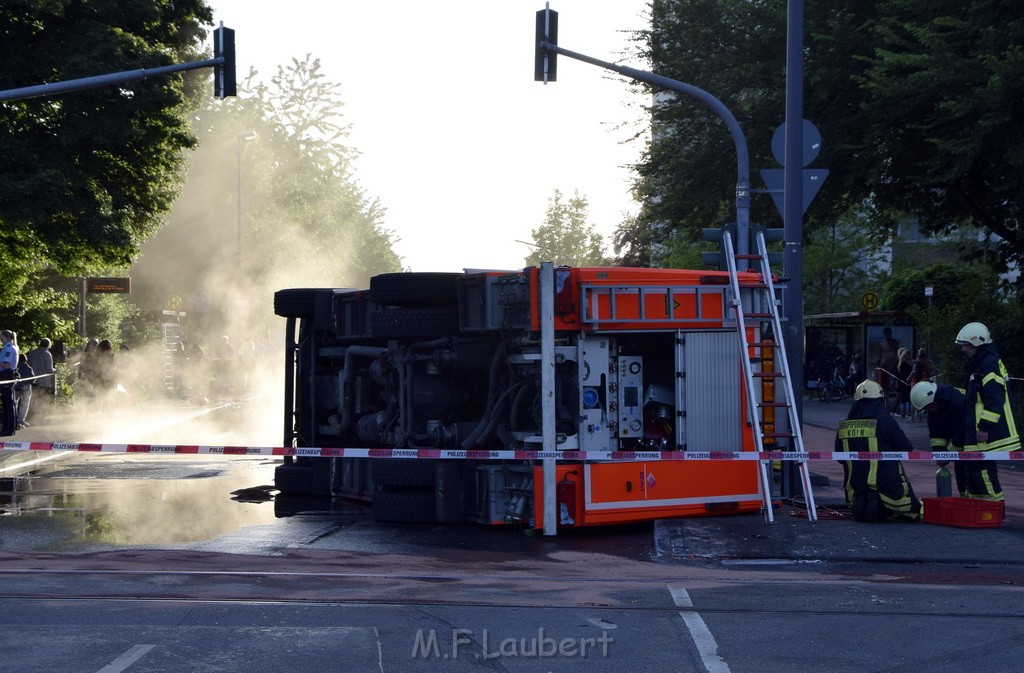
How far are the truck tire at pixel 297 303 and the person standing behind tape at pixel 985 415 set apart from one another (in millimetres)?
6680

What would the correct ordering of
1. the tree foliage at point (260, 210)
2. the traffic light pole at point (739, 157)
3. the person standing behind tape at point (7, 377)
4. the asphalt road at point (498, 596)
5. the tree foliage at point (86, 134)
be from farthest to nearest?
the tree foliage at point (260, 210) < the tree foliage at point (86, 134) < the person standing behind tape at point (7, 377) < the traffic light pole at point (739, 157) < the asphalt road at point (498, 596)

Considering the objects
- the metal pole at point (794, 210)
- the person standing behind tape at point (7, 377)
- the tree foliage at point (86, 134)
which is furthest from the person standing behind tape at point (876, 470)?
the tree foliage at point (86, 134)

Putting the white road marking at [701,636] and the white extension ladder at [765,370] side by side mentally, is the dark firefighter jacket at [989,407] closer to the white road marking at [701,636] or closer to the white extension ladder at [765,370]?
the white extension ladder at [765,370]

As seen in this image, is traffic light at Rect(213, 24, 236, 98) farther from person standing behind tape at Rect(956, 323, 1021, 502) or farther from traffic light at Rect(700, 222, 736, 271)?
person standing behind tape at Rect(956, 323, 1021, 502)

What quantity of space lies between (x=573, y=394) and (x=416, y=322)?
1.67 meters

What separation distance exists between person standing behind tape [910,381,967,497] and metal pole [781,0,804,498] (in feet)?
6.21

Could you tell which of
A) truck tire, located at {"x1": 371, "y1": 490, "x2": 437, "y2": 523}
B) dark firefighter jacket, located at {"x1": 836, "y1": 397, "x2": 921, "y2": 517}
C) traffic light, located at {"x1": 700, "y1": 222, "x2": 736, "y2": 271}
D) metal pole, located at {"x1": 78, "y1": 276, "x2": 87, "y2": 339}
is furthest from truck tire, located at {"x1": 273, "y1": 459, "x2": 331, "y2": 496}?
metal pole, located at {"x1": 78, "y1": 276, "x2": 87, "y2": 339}

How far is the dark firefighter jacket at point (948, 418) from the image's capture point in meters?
12.0

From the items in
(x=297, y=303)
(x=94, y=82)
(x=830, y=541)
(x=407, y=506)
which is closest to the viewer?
(x=830, y=541)

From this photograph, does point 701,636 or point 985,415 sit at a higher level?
point 985,415

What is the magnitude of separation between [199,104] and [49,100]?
5.19 meters

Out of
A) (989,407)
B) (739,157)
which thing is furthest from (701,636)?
(739,157)

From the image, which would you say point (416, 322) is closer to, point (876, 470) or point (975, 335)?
point (876, 470)

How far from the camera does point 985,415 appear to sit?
11.4m
